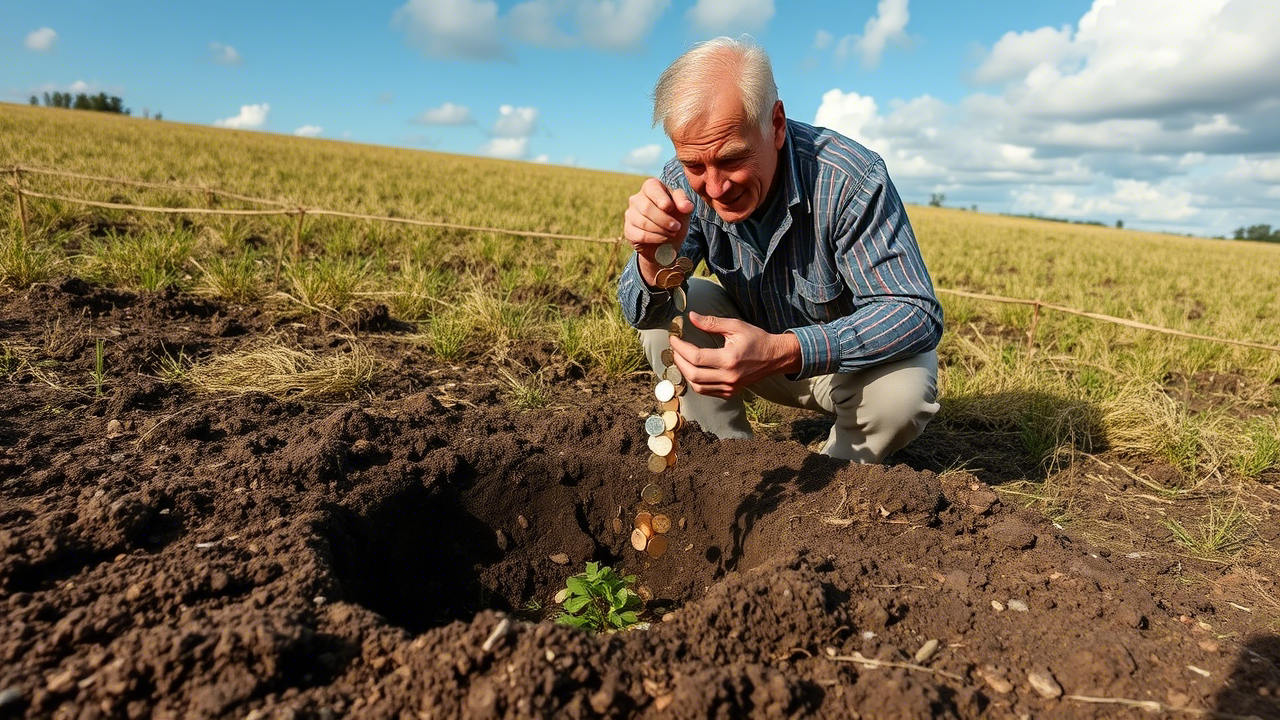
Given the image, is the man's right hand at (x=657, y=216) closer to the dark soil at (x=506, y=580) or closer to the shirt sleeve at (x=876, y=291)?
the shirt sleeve at (x=876, y=291)

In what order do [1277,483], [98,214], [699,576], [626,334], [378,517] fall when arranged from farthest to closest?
[98,214], [626,334], [1277,483], [699,576], [378,517]

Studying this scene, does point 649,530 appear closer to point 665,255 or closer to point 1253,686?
point 665,255

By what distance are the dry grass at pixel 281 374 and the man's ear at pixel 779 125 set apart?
1975mm

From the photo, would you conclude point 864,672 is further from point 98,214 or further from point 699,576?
point 98,214

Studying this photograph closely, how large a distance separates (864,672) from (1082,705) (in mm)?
395

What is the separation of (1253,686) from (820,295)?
54.4 inches

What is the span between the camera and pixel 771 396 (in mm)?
2885

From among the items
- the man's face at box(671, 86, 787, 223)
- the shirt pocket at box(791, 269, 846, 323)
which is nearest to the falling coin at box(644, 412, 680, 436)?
the man's face at box(671, 86, 787, 223)

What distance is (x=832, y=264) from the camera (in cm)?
228

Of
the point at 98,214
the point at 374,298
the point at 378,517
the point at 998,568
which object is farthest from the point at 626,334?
the point at 98,214

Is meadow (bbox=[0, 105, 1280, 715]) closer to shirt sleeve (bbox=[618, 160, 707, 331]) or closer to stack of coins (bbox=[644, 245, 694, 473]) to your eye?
shirt sleeve (bbox=[618, 160, 707, 331])

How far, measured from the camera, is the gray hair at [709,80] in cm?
177

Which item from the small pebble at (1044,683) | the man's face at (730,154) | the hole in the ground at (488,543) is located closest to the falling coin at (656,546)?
the hole in the ground at (488,543)

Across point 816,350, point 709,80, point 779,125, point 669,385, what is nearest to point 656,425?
point 669,385
